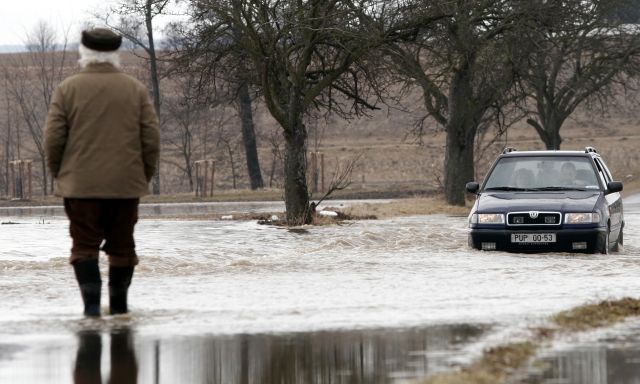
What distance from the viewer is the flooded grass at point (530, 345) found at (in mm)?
7082

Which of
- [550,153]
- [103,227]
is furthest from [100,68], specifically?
[550,153]

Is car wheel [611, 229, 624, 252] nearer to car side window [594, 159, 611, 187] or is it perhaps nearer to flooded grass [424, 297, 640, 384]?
car side window [594, 159, 611, 187]

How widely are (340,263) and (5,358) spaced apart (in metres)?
8.59

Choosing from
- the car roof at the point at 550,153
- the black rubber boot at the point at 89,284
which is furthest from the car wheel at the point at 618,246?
the black rubber boot at the point at 89,284

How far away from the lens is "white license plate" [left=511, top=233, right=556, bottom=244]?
1830cm

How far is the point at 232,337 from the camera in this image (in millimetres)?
9203

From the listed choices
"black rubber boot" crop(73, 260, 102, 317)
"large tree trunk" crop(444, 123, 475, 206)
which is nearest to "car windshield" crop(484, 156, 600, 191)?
"black rubber boot" crop(73, 260, 102, 317)

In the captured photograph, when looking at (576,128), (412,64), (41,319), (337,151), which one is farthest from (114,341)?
(576,128)

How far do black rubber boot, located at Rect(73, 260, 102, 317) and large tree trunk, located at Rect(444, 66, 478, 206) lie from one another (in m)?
28.0

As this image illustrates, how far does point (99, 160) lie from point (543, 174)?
10.6 m

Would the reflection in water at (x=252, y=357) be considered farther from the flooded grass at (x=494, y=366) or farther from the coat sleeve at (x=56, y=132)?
the coat sleeve at (x=56, y=132)

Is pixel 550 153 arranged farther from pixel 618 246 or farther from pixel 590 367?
pixel 590 367

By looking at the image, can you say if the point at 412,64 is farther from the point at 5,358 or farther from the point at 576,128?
the point at 576,128

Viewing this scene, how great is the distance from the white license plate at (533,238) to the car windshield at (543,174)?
4.40ft
